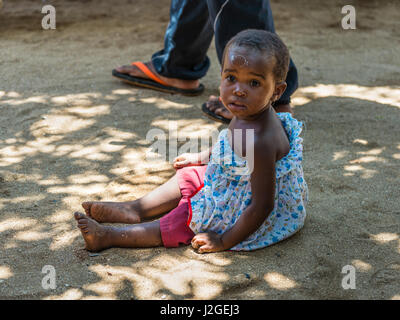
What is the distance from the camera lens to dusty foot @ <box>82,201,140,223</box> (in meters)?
2.66

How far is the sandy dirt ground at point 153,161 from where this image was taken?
2.28 meters

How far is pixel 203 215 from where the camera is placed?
2502 millimetres

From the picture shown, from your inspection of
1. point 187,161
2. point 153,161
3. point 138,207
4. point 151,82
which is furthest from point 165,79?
point 138,207

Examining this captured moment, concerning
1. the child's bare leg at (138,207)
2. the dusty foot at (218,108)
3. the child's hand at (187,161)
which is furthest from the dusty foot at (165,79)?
the child's bare leg at (138,207)

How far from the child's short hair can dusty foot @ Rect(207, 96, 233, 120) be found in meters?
1.46

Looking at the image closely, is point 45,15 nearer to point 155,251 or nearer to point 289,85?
point 289,85

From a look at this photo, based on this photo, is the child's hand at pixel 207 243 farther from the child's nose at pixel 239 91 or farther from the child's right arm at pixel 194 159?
the child's nose at pixel 239 91

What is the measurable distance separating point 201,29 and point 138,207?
196 centimetres

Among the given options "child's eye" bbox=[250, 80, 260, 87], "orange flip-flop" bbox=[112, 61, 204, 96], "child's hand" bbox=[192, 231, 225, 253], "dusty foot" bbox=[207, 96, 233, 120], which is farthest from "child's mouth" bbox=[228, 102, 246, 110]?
"orange flip-flop" bbox=[112, 61, 204, 96]

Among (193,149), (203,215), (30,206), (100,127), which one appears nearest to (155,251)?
(203,215)

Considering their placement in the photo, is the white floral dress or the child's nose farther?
the white floral dress

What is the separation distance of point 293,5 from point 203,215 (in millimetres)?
5086

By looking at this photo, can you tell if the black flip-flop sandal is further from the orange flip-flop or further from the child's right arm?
the child's right arm
